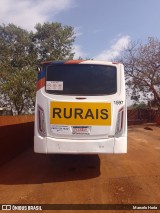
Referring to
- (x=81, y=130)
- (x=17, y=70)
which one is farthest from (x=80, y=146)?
(x=17, y=70)

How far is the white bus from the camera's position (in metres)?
7.73

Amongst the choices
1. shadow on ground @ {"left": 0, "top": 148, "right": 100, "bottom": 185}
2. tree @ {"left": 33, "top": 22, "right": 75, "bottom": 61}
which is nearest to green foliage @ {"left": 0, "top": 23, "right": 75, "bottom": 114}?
tree @ {"left": 33, "top": 22, "right": 75, "bottom": 61}

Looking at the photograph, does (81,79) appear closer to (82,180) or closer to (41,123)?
(41,123)

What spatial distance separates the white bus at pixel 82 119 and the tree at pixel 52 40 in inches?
1525

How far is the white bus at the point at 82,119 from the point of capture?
7730 mm

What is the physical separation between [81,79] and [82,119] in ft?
3.50

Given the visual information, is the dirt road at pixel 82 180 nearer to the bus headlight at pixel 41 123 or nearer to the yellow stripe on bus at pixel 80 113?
the bus headlight at pixel 41 123

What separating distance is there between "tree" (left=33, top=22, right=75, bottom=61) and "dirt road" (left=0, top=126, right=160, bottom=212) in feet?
120

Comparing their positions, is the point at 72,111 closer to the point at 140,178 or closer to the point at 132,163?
the point at 140,178

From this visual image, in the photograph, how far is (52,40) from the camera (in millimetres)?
47125

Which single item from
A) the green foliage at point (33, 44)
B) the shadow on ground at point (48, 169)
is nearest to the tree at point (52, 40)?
the green foliage at point (33, 44)

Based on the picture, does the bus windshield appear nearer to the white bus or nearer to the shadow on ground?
the white bus

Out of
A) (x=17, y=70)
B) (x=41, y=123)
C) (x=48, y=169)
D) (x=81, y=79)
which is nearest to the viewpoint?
(x=41, y=123)

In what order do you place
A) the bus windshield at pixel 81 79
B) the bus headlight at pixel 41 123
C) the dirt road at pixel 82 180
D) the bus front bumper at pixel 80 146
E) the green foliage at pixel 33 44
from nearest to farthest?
the dirt road at pixel 82 180 < the bus front bumper at pixel 80 146 < the bus headlight at pixel 41 123 < the bus windshield at pixel 81 79 < the green foliage at pixel 33 44
